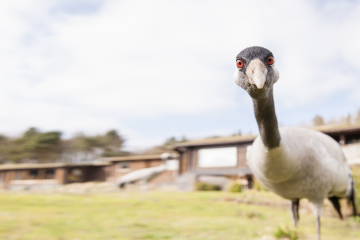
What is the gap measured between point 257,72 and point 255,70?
32mm

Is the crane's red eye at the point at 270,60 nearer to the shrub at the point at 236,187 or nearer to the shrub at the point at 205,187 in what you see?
the shrub at the point at 236,187

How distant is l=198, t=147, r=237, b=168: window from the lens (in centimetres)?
2264

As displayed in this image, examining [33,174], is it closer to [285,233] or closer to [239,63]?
[285,233]

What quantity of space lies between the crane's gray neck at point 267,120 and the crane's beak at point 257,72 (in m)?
0.30

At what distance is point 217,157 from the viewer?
23422 mm

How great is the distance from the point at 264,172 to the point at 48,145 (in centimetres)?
4902

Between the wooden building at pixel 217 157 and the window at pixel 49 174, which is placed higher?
the wooden building at pixel 217 157

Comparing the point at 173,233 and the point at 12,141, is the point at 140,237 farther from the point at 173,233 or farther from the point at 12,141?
the point at 12,141

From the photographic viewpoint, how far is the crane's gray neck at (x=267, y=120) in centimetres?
238

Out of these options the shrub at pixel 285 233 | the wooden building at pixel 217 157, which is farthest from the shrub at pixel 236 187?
the shrub at pixel 285 233

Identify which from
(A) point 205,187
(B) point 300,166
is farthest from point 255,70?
(A) point 205,187

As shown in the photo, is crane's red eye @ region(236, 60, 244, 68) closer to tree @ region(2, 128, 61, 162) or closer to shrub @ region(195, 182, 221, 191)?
shrub @ region(195, 182, 221, 191)

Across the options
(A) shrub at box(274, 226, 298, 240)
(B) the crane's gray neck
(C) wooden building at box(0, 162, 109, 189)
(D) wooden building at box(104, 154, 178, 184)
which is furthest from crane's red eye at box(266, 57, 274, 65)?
(C) wooden building at box(0, 162, 109, 189)

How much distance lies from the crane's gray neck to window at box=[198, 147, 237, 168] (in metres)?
20.5
